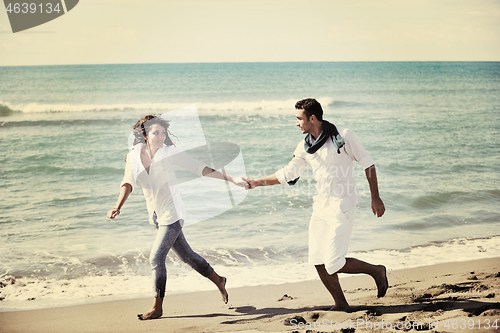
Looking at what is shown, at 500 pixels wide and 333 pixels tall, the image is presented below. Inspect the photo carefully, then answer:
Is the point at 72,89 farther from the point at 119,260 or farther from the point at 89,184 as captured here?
A: the point at 119,260

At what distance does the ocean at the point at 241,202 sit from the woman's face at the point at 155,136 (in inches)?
73.5

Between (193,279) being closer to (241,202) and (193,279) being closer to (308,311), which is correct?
(308,311)

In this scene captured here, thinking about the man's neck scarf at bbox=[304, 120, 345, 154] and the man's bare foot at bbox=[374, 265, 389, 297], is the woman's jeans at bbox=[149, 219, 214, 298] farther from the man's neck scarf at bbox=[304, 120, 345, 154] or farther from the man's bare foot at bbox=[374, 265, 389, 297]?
the man's bare foot at bbox=[374, 265, 389, 297]

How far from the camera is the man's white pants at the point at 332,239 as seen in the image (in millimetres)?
3326

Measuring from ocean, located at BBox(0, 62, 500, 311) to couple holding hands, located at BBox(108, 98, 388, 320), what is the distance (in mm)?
1344

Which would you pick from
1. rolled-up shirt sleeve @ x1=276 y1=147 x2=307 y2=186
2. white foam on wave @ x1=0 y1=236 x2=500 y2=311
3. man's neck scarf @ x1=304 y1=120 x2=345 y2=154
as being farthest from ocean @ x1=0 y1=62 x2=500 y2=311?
man's neck scarf @ x1=304 y1=120 x2=345 y2=154

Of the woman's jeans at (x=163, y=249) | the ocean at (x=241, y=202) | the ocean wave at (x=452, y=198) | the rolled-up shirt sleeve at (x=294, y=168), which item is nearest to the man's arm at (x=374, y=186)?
the rolled-up shirt sleeve at (x=294, y=168)

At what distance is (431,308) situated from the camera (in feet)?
11.1

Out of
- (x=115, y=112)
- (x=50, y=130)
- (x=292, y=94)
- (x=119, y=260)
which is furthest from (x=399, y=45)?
(x=119, y=260)

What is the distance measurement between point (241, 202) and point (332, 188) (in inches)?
182

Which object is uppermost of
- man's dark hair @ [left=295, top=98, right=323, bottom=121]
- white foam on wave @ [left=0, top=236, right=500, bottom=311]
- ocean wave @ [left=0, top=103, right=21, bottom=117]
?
A: ocean wave @ [left=0, top=103, right=21, bottom=117]

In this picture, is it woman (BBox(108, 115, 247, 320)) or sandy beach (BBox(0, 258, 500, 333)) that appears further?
woman (BBox(108, 115, 247, 320))

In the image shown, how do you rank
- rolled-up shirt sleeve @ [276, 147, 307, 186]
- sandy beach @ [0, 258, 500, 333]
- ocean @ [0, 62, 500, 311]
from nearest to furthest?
sandy beach @ [0, 258, 500, 333] < rolled-up shirt sleeve @ [276, 147, 307, 186] < ocean @ [0, 62, 500, 311]

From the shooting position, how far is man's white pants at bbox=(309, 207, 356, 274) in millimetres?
3326
